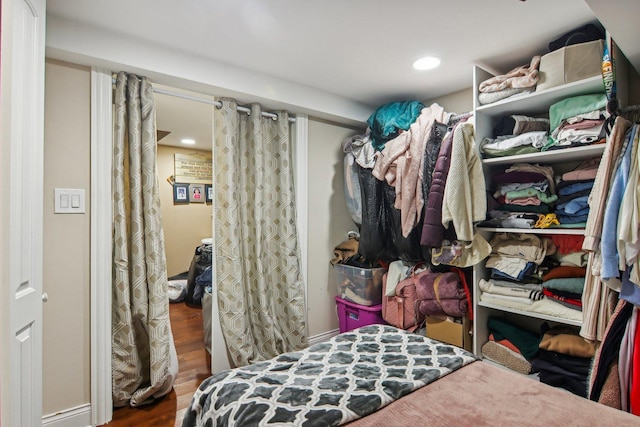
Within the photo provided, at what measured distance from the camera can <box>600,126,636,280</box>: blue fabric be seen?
144cm

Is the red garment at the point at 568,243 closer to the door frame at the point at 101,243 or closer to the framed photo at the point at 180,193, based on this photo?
the door frame at the point at 101,243

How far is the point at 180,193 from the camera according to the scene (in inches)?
197

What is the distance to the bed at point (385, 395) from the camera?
1027 mm

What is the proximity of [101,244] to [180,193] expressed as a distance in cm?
324

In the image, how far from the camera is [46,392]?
5.82 ft

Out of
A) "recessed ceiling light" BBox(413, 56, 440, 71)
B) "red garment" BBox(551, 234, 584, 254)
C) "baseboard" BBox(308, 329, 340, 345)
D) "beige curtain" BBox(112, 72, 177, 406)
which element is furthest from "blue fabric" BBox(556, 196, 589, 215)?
"beige curtain" BBox(112, 72, 177, 406)

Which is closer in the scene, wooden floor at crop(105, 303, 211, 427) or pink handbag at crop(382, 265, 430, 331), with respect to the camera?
wooden floor at crop(105, 303, 211, 427)

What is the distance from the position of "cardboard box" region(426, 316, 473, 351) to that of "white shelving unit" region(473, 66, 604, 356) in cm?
9

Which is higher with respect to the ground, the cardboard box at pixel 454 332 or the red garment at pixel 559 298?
the red garment at pixel 559 298

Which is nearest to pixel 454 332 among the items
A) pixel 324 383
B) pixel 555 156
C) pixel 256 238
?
pixel 555 156

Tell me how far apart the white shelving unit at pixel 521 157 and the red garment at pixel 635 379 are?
1.02ft

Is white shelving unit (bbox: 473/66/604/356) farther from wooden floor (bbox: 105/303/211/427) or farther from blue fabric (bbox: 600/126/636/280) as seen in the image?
wooden floor (bbox: 105/303/211/427)

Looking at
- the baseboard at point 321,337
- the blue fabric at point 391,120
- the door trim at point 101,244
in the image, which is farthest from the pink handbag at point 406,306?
the door trim at point 101,244

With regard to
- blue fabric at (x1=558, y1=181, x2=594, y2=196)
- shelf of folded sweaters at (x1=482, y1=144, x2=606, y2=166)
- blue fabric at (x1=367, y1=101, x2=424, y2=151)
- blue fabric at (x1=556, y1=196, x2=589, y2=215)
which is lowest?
blue fabric at (x1=556, y1=196, x2=589, y2=215)
